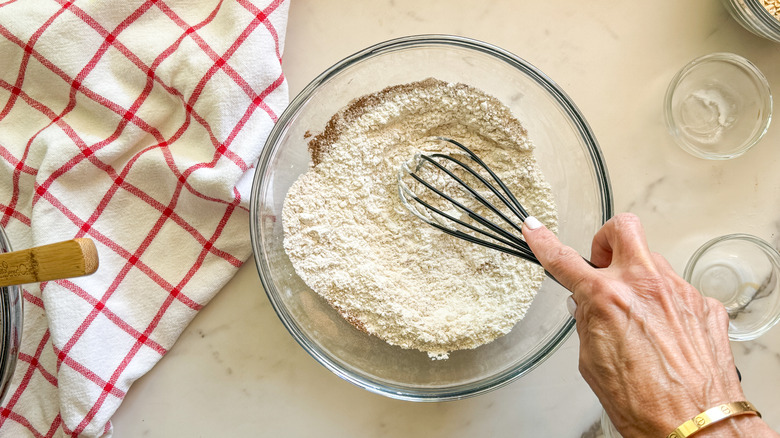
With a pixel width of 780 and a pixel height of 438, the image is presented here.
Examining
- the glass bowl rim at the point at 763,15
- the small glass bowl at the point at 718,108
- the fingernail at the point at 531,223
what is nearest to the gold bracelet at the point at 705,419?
the fingernail at the point at 531,223

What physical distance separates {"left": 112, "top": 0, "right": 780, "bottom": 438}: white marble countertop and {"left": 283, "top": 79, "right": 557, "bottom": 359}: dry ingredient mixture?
0.57 feet

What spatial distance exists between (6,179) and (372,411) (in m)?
0.83

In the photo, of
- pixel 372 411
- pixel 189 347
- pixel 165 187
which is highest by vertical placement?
pixel 165 187

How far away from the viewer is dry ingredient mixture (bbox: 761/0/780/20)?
41.3 inches

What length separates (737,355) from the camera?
112 cm

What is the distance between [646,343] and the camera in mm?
759

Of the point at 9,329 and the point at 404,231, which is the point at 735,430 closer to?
the point at 404,231

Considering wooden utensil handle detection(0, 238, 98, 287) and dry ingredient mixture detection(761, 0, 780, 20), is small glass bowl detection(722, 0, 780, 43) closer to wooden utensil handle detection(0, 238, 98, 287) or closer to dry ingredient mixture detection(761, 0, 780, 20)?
dry ingredient mixture detection(761, 0, 780, 20)

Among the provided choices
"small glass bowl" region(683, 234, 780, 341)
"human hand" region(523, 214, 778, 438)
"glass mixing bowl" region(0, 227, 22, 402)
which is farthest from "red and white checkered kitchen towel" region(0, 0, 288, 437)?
"small glass bowl" region(683, 234, 780, 341)

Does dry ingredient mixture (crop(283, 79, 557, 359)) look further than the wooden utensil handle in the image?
Yes

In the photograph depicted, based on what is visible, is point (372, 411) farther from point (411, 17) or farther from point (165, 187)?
point (411, 17)

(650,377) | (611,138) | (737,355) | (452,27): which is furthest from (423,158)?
(737,355)

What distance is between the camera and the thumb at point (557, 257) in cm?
78

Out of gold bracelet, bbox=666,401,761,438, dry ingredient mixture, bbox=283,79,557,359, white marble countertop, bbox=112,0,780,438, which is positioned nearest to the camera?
gold bracelet, bbox=666,401,761,438
